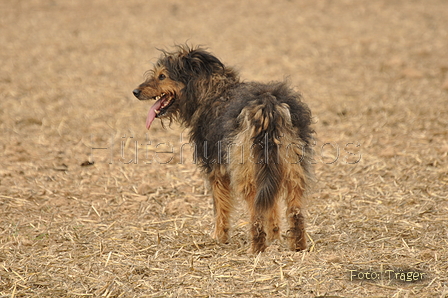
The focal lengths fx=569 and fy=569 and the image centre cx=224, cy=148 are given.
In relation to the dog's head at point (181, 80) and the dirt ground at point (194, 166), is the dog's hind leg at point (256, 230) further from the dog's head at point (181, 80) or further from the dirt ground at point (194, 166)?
the dog's head at point (181, 80)

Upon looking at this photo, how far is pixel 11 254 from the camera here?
5539 mm

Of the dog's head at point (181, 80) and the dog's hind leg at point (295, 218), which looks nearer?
the dog's hind leg at point (295, 218)

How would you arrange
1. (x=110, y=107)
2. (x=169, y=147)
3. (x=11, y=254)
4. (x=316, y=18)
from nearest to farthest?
(x=11, y=254) < (x=169, y=147) < (x=110, y=107) < (x=316, y=18)

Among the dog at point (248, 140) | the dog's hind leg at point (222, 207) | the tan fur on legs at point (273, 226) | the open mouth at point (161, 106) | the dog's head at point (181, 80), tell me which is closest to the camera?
the dog at point (248, 140)

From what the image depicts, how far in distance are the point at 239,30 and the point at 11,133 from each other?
327 inches

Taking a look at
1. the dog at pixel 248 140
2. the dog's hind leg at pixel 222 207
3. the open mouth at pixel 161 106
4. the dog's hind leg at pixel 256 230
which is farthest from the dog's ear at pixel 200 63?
the dog's hind leg at pixel 256 230

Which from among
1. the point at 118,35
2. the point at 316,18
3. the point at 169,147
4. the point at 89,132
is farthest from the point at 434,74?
the point at 118,35

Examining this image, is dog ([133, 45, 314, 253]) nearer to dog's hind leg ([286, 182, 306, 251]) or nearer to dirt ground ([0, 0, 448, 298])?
dog's hind leg ([286, 182, 306, 251])

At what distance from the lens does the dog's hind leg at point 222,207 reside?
608cm

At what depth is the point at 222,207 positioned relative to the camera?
6152mm

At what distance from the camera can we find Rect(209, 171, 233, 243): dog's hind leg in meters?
6.08

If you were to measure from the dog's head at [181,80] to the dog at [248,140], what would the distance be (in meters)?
0.01

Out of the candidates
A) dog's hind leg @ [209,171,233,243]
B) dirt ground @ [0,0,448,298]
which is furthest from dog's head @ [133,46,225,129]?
dirt ground @ [0,0,448,298]

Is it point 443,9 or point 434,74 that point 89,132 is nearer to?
point 434,74
